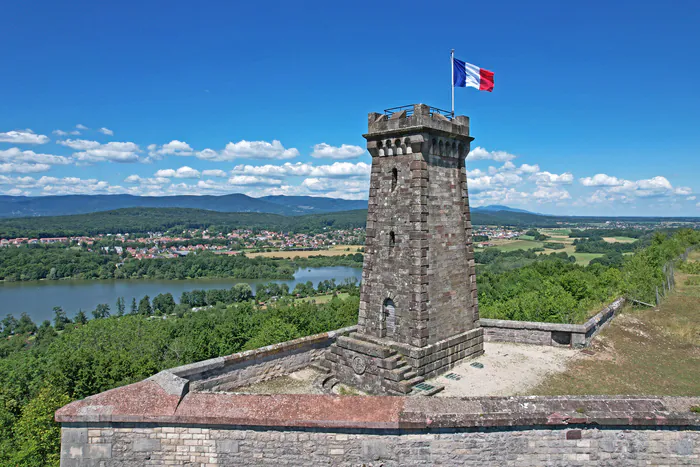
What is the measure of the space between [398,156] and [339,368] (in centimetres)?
697

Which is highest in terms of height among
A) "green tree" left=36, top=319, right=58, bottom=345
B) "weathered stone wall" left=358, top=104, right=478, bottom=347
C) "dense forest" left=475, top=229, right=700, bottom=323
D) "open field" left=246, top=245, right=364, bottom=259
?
"weathered stone wall" left=358, top=104, right=478, bottom=347

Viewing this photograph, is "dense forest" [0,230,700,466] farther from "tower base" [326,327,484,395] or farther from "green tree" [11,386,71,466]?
"tower base" [326,327,484,395]

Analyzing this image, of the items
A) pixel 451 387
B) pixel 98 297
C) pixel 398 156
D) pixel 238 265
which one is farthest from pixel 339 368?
pixel 238 265

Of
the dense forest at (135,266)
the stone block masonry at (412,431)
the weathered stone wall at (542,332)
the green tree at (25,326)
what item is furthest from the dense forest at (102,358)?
the dense forest at (135,266)

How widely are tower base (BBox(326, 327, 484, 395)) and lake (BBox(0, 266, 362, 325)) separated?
73819 millimetres

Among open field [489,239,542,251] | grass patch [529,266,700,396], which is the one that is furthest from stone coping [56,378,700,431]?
open field [489,239,542,251]

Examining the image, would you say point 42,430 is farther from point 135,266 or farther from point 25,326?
point 135,266

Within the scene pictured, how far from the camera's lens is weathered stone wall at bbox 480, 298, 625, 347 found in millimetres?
16969

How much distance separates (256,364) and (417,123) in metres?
8.74

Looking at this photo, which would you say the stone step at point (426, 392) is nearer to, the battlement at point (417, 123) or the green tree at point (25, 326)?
the battlement at point (417, 123)

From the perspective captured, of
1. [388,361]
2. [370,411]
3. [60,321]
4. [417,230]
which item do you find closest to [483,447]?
[370,411]

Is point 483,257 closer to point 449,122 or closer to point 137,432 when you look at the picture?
point 449,122

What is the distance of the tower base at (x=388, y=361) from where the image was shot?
13367 mm

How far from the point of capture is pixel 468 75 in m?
15.4
